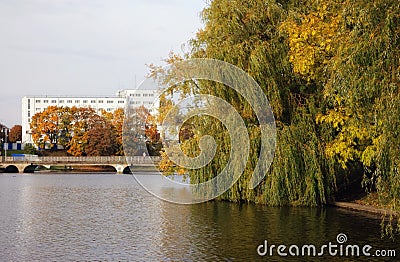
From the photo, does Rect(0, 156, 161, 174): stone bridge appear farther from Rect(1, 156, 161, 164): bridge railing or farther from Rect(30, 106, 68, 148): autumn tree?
Rect(30, 106, 68, 148): autumn tree

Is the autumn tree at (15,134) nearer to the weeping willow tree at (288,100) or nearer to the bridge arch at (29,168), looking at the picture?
the bridge arch at (29,168)

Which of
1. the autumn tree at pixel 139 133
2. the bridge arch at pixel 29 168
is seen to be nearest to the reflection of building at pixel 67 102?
the autumn tree at pixel 139 133

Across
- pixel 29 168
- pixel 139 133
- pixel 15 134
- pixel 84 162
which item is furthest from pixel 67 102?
pixel 84 162

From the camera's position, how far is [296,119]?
24953 mm

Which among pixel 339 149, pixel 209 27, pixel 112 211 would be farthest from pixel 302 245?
pixel 209 27

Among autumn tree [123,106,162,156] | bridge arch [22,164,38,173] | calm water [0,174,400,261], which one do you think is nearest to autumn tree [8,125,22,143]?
bridge arch [22,164,38,173]

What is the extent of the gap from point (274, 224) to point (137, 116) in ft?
197

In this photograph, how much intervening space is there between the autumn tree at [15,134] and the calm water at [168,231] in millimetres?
113089

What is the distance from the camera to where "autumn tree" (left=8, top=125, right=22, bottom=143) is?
13581cm

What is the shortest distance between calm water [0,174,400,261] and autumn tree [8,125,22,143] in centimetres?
11309

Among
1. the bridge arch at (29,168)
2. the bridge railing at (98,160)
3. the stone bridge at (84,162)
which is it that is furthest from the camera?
the bridge arch at (29,168)

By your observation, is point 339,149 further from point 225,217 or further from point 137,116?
point 137,116

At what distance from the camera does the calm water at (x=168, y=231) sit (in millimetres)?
15430

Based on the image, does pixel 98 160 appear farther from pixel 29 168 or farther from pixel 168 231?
pixel 168 231
